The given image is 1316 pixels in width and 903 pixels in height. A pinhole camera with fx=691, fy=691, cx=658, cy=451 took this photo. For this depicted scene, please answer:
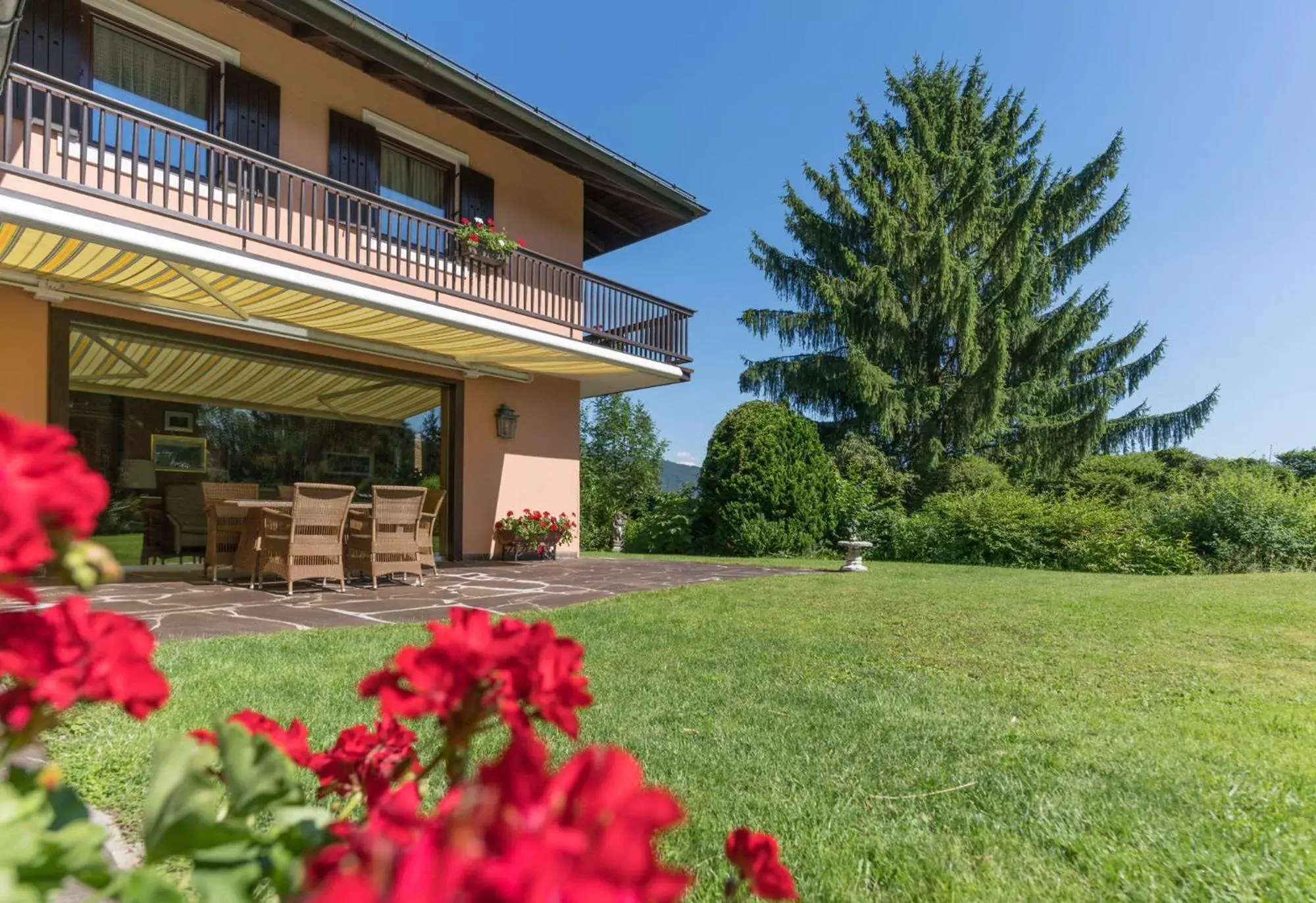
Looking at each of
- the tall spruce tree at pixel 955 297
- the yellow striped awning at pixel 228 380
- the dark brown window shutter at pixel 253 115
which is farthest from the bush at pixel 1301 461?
the dark brown window shutter at pixel 253 115

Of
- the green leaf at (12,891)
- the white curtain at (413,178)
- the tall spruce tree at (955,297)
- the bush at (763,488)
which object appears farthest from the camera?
the tall spruce tree at (955,297)

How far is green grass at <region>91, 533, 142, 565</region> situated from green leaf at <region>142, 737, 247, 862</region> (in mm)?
8917

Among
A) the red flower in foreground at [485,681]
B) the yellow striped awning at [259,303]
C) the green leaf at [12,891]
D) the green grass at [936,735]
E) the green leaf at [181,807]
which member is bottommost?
the green grass at [936,735]

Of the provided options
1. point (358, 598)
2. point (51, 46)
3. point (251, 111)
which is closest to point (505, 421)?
point (358, 598)

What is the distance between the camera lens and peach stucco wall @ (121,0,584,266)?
8.32 metres

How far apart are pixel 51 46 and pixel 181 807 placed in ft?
31.2

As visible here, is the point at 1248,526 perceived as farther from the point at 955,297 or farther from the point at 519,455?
the point at 519,455

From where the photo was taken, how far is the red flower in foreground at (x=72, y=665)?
621 mm

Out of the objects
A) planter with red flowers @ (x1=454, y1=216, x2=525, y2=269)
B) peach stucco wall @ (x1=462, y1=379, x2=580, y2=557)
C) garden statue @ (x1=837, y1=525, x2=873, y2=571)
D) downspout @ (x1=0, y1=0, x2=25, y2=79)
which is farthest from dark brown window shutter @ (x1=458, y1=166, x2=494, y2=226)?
downspout @ (x1=0, y1=0, x2=25, y2=79)

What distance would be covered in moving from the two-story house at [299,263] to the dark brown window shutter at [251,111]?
1.1 inches

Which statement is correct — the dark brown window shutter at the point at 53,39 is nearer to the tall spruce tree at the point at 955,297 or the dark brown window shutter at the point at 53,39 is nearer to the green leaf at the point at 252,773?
the green leaf at the point at 252,773

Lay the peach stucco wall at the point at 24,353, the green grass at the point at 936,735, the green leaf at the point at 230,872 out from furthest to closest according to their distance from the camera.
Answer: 1. the peach stucco wall at the point at 24,353
2. the green grass at the point at 936,735
3. the green leaf at the point at 230,872

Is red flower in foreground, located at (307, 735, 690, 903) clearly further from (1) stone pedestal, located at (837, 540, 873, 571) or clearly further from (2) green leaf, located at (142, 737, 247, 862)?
(1) stone pedestal, located at (837, 540, 873, 571)

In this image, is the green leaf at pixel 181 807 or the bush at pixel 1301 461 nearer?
the green leaf at pixel 181 807
